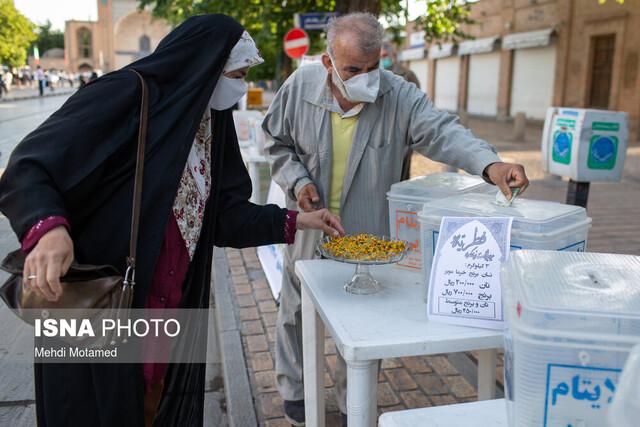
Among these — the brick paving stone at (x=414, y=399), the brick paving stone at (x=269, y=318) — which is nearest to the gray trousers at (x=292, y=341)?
the brick paving stone at (x=414, y=399)

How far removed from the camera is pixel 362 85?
2408 millimetres

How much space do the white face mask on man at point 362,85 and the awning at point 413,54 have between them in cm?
3161

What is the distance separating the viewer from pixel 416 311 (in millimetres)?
1804

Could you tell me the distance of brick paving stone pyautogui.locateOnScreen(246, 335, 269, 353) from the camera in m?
3.80

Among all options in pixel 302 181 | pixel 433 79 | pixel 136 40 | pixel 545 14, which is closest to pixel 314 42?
pixel 545 14

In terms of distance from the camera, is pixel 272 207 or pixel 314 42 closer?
pixel 272 207

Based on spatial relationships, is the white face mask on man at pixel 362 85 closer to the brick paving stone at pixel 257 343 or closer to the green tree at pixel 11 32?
the brick paving stone at pixel 257 343

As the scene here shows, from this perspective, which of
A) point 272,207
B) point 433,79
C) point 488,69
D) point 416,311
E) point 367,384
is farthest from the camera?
point 433,79

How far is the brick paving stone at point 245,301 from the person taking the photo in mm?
4578

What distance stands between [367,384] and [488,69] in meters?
26.4

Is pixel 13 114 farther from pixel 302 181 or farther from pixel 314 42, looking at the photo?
pixel 302 181

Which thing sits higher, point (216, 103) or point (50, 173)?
point (216, 103)

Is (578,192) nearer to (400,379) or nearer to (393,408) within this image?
(400,379)

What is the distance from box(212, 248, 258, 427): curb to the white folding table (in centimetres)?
83
